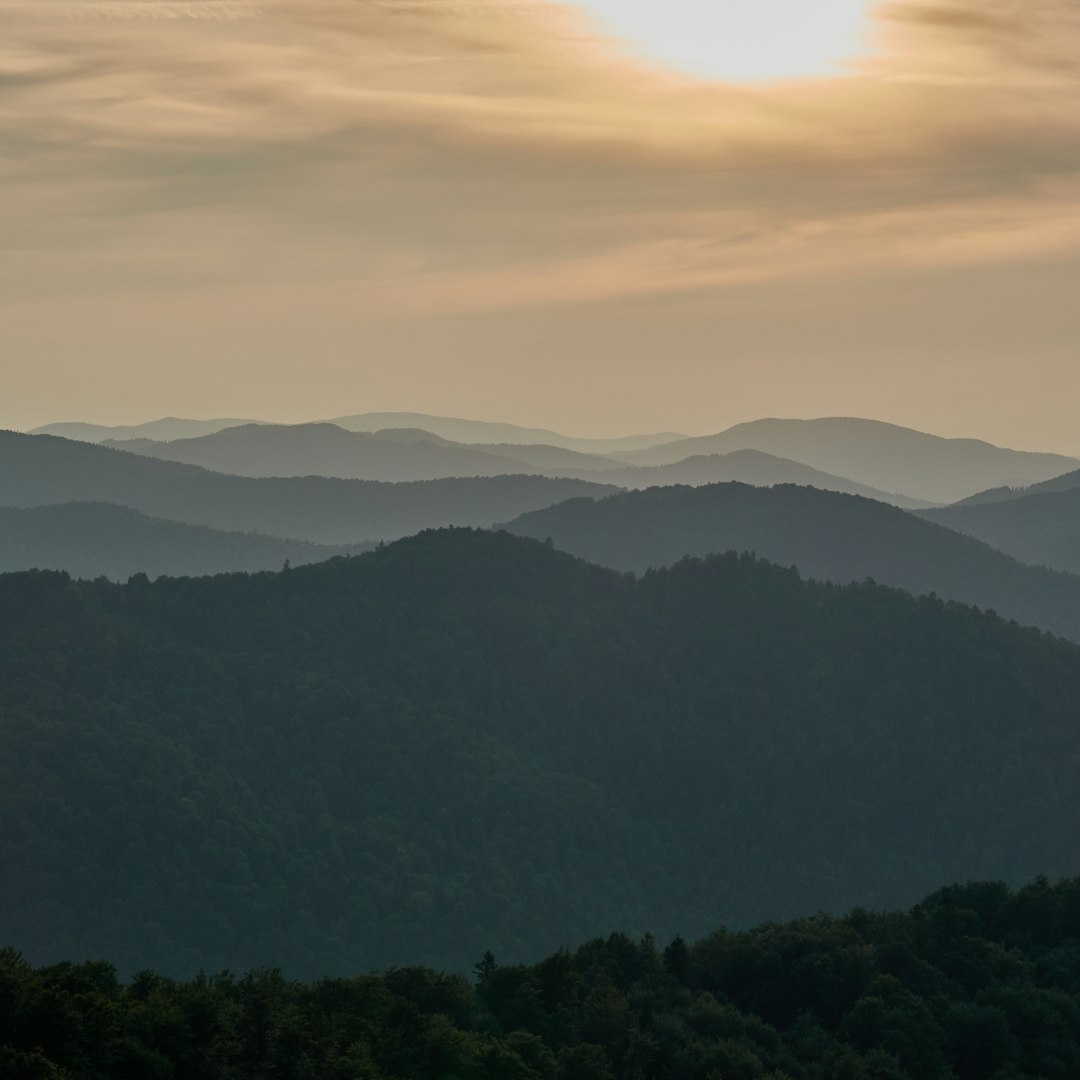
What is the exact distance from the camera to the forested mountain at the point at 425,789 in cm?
14950

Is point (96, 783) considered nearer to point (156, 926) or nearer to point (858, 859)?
point (156, 926)

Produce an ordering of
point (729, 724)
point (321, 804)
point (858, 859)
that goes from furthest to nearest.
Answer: point (729, 724) → point (858, 859) → point (321, 804)

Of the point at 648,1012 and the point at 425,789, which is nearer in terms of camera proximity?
the point at 648,1012

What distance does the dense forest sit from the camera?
2050 inches

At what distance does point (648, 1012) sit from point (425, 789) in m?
103

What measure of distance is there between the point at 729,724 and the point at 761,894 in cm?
2905

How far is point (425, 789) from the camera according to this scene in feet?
569

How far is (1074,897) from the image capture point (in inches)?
3556

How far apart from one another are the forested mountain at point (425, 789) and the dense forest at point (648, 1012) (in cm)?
7163

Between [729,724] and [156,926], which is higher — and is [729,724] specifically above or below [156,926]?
above

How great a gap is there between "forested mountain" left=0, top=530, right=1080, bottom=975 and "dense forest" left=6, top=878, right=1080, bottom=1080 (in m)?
71.6

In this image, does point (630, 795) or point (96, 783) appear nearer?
point (96, 783)

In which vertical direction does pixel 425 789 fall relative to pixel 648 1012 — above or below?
below

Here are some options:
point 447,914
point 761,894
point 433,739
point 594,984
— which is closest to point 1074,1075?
point 594,984
